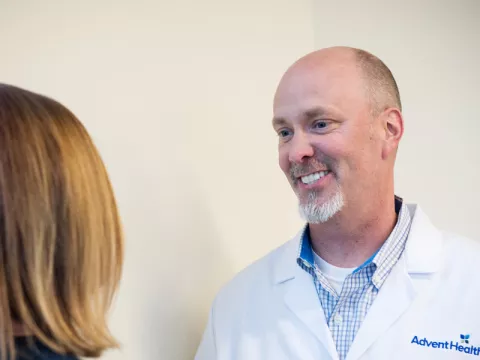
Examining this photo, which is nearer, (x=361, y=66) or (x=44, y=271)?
(x=44, y=271)

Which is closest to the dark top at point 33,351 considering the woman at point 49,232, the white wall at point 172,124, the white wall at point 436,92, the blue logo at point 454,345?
the woman at point 49,232

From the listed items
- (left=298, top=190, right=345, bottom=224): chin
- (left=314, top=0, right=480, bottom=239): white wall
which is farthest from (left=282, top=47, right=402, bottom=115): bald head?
(left=314, top=0, right=480, bottom=239): white wall

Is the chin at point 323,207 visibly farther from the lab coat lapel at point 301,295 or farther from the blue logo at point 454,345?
the blue logo at point 454,345

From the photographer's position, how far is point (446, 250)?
1102 mm

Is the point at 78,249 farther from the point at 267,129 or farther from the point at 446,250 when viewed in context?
the point at 267,129

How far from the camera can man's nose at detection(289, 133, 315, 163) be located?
Answer: 1095 millimetres

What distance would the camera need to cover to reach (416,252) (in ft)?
3.58

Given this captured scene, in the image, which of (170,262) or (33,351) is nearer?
(33,351)

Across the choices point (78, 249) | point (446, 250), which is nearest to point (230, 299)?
point (446, 250)

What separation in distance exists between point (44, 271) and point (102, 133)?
1.45 feet

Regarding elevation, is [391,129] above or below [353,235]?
above

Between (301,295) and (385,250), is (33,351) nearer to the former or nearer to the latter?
(301,295)

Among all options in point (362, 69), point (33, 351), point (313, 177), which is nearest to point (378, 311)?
point (313, 177)

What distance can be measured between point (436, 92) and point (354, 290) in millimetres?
912
